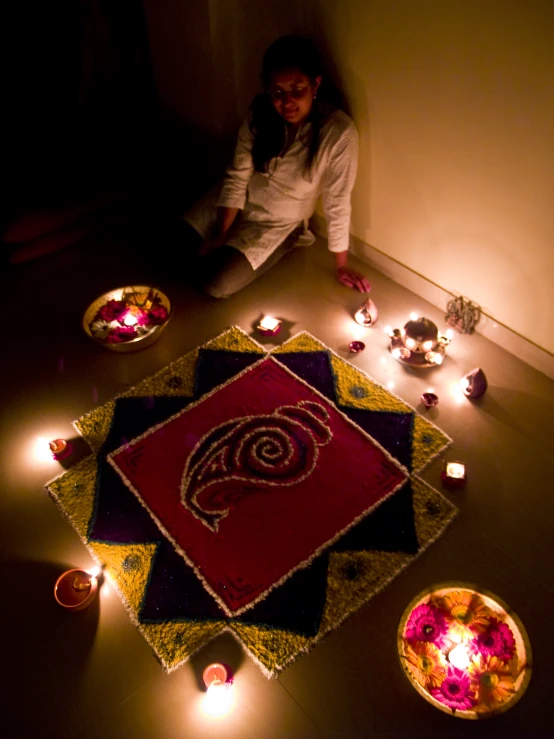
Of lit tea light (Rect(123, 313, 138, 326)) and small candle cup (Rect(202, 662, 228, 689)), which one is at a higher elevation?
lit tea light (Rect(123, 313, 138, 326))

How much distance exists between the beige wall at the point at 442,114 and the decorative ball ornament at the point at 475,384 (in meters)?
0.24

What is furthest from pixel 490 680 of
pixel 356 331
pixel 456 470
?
pixel 356 331

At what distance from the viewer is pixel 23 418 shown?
164 centimetres

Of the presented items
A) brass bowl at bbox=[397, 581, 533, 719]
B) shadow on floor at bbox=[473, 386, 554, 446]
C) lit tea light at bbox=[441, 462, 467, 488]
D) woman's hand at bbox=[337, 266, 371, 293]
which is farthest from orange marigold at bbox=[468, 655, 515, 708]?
woman's hand at bbox=[337, 266, 371, 293]

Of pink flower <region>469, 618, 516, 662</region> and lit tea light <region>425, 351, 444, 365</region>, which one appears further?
lit tea light <region>425, 351, 444, 365</region>

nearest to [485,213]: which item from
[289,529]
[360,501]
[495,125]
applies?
[495,125]

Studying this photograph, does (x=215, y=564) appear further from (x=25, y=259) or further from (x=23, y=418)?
(x=25, y=259)

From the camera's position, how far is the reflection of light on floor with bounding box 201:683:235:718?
114cm

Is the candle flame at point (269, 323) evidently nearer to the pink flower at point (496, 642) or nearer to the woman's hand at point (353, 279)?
the woman's hand at point (353, 279)

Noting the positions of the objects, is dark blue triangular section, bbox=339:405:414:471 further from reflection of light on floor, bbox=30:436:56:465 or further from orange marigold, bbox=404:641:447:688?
reflection of light on floor, bbox=30:436:56:465

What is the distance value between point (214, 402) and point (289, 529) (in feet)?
1.58

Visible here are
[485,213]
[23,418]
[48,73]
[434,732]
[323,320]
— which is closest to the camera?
[434,732]

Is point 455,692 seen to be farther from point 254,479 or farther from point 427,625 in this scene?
point 254,479

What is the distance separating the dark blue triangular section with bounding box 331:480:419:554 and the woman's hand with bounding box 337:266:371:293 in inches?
32.8
